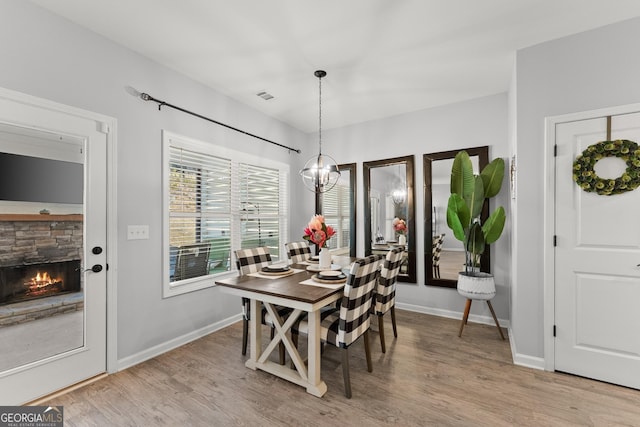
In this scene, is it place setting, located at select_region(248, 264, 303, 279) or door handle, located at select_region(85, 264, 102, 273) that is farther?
place setting, located at select_region(248, 264, 303, 279)

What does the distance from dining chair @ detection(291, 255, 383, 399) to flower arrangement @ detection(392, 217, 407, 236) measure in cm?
192

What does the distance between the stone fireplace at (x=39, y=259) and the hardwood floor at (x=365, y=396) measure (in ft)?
2.57

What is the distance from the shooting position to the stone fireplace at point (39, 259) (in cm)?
193

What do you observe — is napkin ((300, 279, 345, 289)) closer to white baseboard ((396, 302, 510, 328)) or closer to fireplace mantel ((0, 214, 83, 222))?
fireplace mantel ((0, 214, 83, 222))

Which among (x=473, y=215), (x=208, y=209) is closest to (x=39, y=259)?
(x=208, y=209)

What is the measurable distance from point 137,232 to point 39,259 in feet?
2.27

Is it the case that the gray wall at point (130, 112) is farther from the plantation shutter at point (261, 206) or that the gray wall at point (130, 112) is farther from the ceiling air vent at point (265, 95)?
the plantation shutter at point (261, 206)

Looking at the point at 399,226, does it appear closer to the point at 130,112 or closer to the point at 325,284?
the point at 325,284

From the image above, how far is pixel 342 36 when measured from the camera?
95.7 inches

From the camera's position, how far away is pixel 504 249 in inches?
136

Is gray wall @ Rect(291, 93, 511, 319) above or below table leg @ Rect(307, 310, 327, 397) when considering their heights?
above

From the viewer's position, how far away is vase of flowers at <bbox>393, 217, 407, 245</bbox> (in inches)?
163

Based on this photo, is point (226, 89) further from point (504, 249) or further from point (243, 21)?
point (504, 249)

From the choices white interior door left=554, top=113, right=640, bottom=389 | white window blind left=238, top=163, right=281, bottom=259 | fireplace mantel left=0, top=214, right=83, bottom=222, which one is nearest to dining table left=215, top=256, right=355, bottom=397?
fireplace mantel left=0, top=214, right=83, bottom=222
